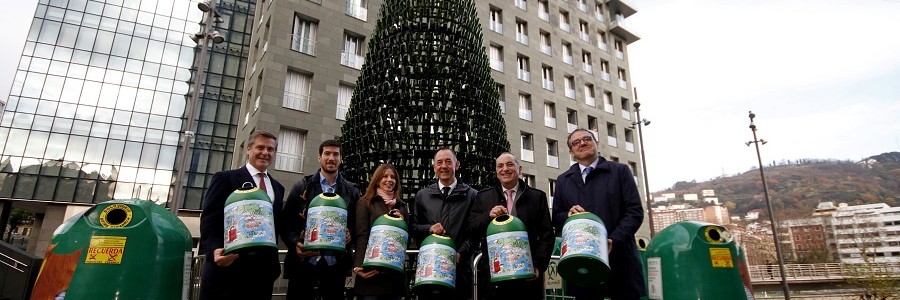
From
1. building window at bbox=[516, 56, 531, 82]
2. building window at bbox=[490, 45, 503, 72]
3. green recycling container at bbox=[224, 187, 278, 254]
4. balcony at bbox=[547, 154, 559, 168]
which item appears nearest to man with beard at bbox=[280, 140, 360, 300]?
green recycling container at bbox=[224, 187, 278, 254]

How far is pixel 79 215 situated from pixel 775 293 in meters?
49.0

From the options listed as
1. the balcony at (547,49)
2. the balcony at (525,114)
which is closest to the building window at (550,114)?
the balcony at (525,114)

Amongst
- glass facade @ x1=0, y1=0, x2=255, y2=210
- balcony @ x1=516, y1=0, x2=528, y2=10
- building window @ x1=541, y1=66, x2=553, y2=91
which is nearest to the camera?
building window @ x1=541, y1=66, x2=553, y2=91

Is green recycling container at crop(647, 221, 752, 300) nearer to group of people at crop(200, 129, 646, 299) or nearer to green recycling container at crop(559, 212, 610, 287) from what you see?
group of people at crop(200, 129, 646, 299)

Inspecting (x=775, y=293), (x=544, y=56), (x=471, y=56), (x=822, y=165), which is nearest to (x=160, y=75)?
(x=544, y=56)

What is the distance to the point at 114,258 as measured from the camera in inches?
142

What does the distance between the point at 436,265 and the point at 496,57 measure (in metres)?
23.1

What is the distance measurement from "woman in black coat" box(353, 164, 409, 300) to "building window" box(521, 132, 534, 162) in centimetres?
2066

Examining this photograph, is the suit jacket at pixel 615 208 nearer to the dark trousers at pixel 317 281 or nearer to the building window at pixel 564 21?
the dark trousers at pixel 317 281

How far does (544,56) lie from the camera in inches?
1129

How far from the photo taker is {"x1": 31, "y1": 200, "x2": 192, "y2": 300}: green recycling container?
3559 mm

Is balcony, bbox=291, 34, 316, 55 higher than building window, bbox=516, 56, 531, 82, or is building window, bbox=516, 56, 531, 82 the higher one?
building window, bbox=516, 56, 531, 82

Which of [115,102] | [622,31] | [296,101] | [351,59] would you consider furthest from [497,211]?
[115,102]

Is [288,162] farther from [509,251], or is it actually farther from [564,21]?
[564,21]
